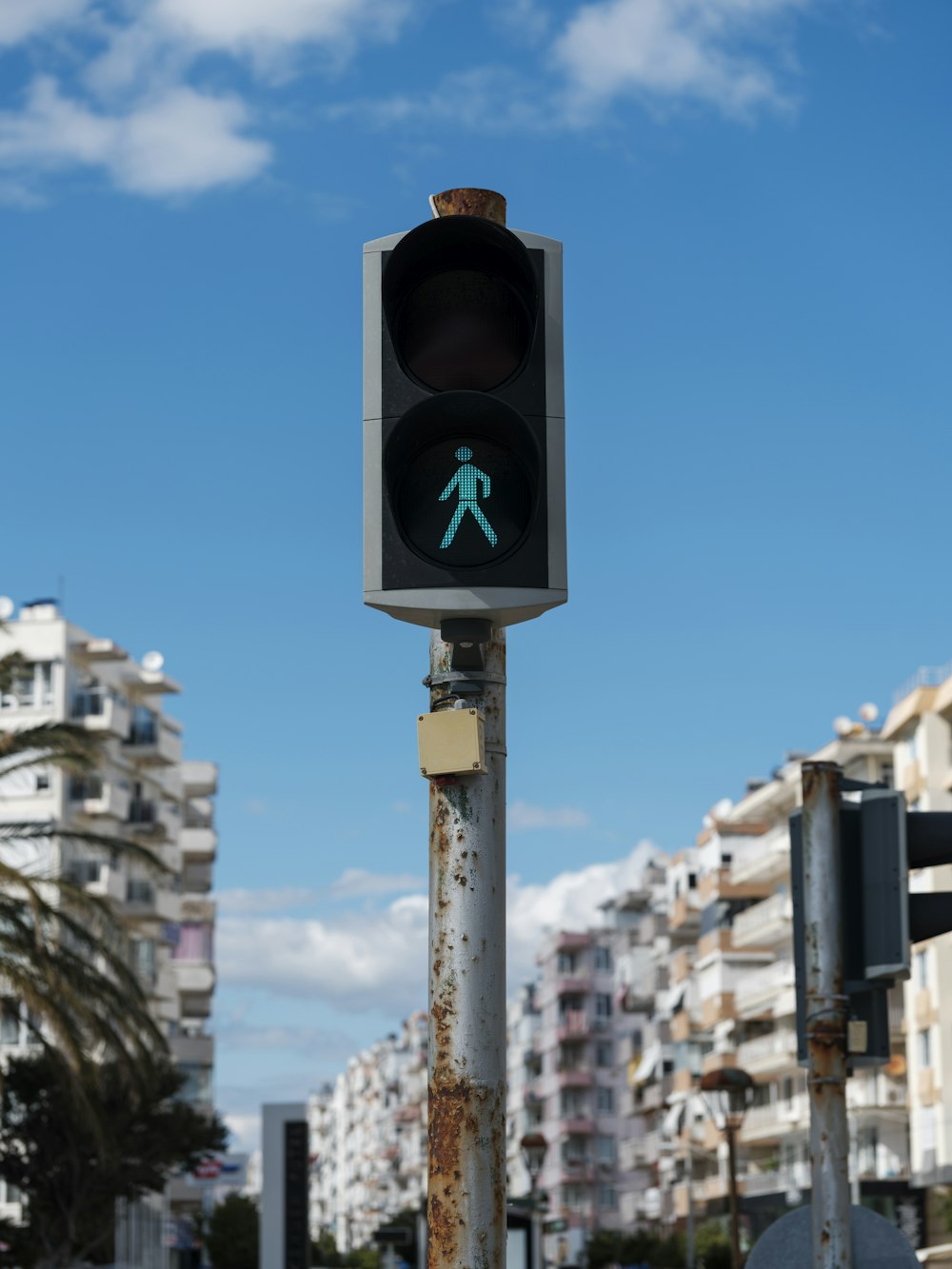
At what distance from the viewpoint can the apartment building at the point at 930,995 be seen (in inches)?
2457

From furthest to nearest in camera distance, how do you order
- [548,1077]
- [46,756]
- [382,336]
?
[548,1077]
[46,756]
[382,336]

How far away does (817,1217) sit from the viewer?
5.29m

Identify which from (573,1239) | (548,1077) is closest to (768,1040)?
(573,1239)

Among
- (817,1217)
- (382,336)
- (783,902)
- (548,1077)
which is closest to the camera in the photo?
(382,336)

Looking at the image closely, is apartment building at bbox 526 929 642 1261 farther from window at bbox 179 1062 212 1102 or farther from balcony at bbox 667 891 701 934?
window at bbox 179 1062 212 1102

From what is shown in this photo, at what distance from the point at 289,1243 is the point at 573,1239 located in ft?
263

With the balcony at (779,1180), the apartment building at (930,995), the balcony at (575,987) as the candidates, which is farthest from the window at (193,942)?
the apartment building at (930,995)

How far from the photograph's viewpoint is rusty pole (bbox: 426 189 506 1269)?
171 inches

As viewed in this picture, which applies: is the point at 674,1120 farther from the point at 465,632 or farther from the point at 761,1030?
the point at 465,632

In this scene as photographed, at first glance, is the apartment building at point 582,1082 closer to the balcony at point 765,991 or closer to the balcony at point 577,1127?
the balcony at point 577,1127

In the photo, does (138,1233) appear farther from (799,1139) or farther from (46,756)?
(46,756)

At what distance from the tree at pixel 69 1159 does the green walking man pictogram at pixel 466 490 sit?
48.7m

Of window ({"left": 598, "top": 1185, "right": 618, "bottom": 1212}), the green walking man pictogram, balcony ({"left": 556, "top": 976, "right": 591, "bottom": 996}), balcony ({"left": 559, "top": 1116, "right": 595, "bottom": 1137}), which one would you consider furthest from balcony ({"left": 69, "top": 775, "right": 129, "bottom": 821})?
the green walking man pictogram

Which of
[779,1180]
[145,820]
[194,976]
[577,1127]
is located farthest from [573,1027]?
[779,1180]
